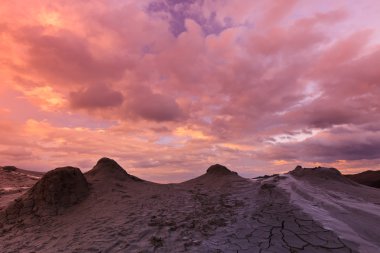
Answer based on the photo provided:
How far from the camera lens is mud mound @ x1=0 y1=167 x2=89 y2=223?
35.1 ft

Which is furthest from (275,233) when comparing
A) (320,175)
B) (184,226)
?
(320,175)

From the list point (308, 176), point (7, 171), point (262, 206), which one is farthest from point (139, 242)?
point (7, 171)

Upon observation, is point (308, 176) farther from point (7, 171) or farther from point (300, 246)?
point (7, 171)

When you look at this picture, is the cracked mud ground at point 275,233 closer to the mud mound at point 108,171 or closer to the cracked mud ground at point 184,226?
the cracked mud ground at point 184,226

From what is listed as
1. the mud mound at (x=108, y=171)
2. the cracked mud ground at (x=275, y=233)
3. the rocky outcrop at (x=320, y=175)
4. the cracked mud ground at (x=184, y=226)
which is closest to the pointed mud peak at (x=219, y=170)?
the cracked mud ground at (x=184, y=226)

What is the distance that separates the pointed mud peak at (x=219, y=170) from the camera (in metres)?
14.1

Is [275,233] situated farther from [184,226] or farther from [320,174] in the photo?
[320,174]

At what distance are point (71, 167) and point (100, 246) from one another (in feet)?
18.3

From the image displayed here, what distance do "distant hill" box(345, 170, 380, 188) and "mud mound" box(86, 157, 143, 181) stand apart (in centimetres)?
2275

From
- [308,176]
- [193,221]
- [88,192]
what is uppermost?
[308,176]

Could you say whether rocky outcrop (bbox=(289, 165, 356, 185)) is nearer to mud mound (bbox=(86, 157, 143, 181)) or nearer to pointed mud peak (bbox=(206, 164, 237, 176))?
pointed mud peak (bbox=(206, 164, 237, 176))

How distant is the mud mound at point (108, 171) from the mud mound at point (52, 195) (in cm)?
146

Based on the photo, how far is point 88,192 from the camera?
11.8 metres

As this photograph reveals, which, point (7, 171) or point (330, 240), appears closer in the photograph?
point (330, 240)
